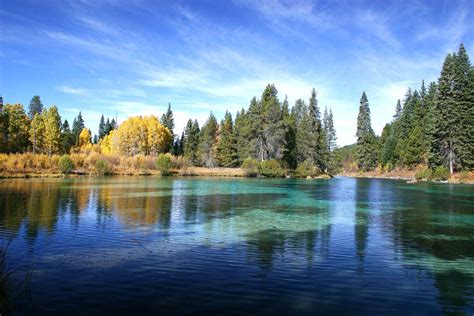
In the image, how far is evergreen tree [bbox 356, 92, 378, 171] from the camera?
10394 cm

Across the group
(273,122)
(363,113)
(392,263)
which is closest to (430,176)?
(273,122)

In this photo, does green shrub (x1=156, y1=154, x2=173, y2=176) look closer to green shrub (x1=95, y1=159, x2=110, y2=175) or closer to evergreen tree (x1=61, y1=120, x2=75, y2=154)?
green shrub (x1=95, y1=159, x2=110, y2=175)

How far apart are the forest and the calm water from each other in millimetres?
45122

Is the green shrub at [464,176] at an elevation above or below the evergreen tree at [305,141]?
below

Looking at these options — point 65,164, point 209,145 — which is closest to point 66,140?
point 209,145

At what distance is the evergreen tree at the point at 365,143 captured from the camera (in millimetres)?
103938

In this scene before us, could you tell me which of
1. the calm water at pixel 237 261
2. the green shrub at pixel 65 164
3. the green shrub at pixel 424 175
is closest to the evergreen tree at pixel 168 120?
the green shrub at pixel 65 164

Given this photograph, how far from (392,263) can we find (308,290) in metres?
4.41

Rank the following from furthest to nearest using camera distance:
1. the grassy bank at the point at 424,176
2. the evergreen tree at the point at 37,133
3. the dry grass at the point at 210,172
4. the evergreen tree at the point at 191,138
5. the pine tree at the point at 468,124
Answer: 1. the evergreen tree at the point at 191,138
2. the evergreen tree at the point at 37,133
3. the dry grass at the point at 210,172
4. the pine tree at the point at 468,124
5. the grassy bank at the point at 424,176

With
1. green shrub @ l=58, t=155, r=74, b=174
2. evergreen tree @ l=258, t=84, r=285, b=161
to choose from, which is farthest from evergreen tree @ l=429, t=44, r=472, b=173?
green shrub @ l=58, t=155, r=74, b=174

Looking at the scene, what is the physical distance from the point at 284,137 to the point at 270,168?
8113 millimetres

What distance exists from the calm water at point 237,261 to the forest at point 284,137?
1776 inches

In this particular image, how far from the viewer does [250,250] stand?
13.7 m

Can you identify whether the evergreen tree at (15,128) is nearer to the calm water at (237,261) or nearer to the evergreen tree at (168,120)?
the evergreen tree at (168,120)
